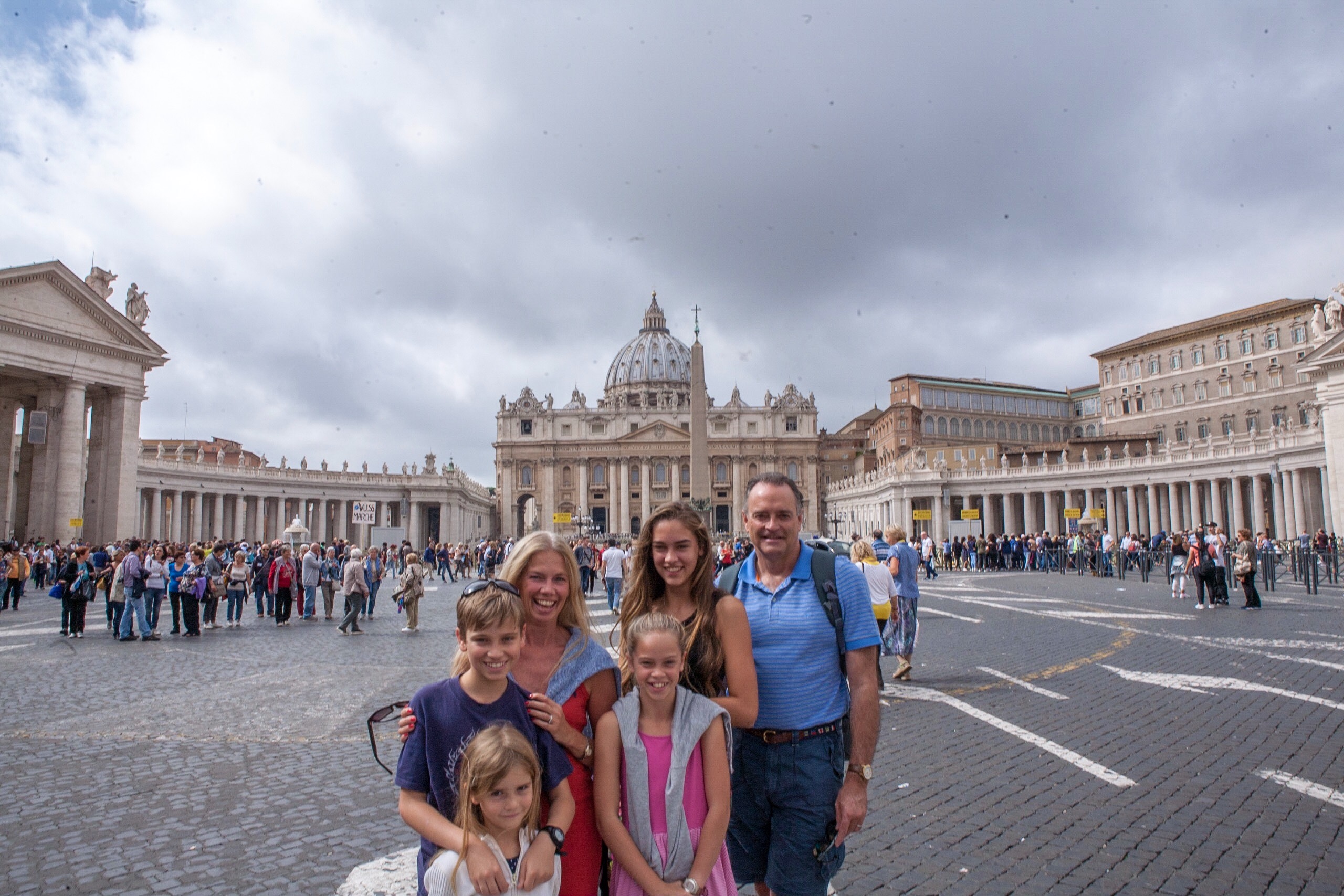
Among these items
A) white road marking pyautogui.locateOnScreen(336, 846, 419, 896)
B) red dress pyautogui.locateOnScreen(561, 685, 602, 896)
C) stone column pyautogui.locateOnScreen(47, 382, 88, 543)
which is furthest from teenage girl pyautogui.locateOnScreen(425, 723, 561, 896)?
stone column pyautogui.locateOnScreen(47, 382, 88, 543)

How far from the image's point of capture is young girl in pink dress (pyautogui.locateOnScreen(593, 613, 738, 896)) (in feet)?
7.37

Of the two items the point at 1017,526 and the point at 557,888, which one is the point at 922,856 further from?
the point at 1017,526

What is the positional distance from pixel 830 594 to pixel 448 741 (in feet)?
3.87

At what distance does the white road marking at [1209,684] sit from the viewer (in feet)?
22.4

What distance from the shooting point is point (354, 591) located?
13.2 metres

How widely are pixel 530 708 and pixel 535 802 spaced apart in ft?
0.79

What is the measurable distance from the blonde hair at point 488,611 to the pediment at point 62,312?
30875 mm

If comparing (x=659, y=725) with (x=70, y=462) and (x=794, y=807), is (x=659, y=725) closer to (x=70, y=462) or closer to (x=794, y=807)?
(x=794, y=807)

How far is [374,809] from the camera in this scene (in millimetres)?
4617

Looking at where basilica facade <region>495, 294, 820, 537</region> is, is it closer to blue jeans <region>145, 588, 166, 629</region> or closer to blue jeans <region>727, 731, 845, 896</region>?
blue jeans <region>145, 588, 166, 629</region>

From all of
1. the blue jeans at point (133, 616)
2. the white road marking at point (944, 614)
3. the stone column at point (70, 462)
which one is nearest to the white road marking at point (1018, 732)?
the white road marking at point (944, 614)

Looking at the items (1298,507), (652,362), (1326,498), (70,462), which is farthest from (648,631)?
(652,362)

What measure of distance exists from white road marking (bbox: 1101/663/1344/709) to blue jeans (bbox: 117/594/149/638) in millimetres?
12587

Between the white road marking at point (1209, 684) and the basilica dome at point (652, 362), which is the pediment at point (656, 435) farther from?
the white road marking at point (1209, 684)
